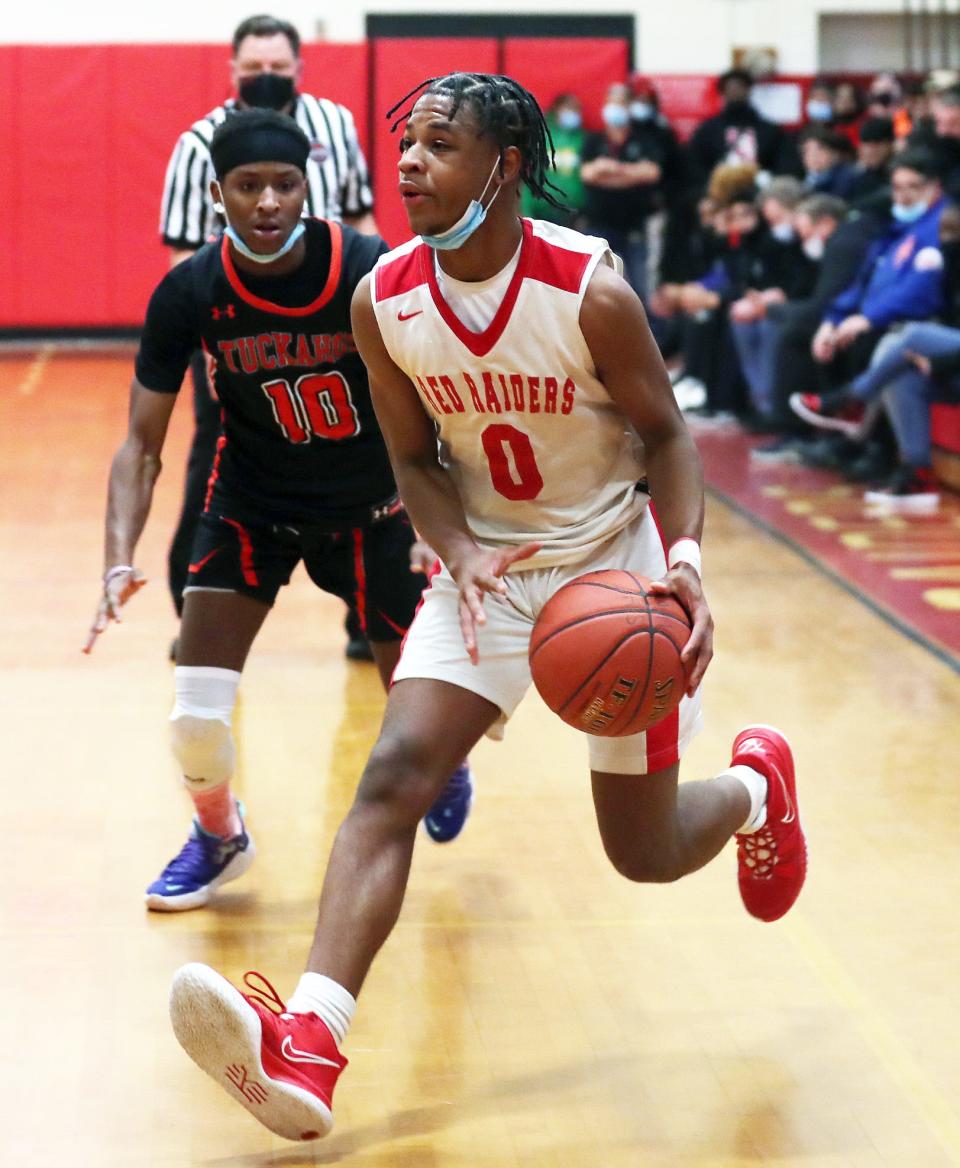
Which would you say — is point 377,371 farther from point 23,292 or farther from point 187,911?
point 23,292

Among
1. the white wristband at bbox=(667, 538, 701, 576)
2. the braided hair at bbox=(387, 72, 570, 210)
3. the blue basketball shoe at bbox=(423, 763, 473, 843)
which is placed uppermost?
the braided hair at bbox=(387, 72, 570, 210)

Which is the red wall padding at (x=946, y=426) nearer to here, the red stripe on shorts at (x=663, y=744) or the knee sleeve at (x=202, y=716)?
the knee sleeve at (x=202, y=716)

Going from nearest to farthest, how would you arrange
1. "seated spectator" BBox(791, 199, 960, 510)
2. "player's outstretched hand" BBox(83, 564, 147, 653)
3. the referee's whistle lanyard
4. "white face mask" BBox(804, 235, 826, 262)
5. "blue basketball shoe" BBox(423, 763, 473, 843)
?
1. "player's outstretched hand" BBox(83, 564, 147, 653)
2. the referee's whistle lanyard
3. "blue basketball shoe" BBox(423, 763, 473, 843)
4. "seated spectator" BBox(791, 199, 960, 510)
5. "white face mask" BBox(804, 235, 826, 262)

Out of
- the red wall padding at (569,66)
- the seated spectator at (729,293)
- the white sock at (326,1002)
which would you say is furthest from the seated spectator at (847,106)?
the white sock at (326,1002)

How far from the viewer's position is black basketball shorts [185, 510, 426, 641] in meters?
3.87

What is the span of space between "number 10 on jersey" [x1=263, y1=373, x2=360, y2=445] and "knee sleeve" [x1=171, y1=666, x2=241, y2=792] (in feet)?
1.71

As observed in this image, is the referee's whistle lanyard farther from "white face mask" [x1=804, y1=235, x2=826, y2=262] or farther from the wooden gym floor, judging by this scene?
"white face mask" [x1=804, y1=235, x2=826, y2=262]

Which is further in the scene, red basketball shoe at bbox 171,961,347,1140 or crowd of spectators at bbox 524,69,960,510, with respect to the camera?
crowd of spectators at bbox 524,69,960,510

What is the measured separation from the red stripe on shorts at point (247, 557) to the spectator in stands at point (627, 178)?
33.7 ft

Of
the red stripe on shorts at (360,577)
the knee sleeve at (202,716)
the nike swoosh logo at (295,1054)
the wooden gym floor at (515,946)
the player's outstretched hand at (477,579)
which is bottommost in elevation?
the wooden gym floor at (515,946)

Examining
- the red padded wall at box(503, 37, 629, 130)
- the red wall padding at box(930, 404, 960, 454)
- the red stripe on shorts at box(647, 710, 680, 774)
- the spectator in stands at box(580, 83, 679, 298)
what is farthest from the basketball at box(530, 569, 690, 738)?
the red padded wall at box(503, 37, 629, 130)

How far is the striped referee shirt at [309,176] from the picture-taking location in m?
5.52

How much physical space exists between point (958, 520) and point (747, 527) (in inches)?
36.8

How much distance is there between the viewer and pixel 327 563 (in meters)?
4.03
